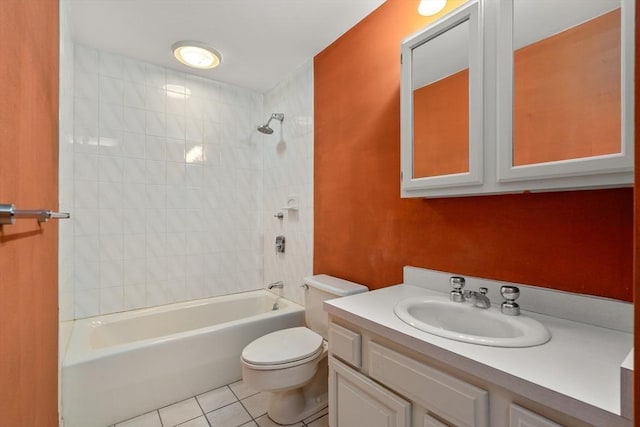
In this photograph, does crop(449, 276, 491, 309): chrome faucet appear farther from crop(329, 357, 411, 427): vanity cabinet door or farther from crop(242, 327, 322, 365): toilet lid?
crop(242, 327, 322, 365): toilet lid

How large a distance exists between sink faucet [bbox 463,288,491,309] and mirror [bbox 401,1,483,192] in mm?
439

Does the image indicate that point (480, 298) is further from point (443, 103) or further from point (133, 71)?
point (133, 71)

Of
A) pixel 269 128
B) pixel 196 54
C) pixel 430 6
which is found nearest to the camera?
pixel 430 6

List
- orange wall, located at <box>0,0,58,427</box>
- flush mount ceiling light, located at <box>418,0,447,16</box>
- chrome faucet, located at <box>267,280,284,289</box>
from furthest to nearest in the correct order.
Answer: chrome faucet, located at <box>267,280,284,289</box>, flush mount ceiling light, located at <box>418,0,447,16</box>, orange wall, located at <box>0,0,58,427</box>

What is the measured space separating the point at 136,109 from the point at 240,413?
232 cm

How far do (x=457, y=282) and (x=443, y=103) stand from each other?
2.55ft

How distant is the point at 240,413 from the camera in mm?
1680

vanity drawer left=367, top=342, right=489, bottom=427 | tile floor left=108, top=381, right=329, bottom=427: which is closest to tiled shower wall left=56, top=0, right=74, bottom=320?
tile floor left=108, top=381, right=329, bottom=427

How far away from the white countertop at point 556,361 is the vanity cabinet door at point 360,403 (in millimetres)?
220

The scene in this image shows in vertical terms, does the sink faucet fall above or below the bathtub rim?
above

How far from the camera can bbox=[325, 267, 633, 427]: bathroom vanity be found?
613 mm

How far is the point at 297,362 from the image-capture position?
146cm

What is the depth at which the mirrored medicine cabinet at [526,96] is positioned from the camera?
799 millimetres

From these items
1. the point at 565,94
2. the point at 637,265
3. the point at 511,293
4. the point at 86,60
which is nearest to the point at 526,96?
the point at 565,94
